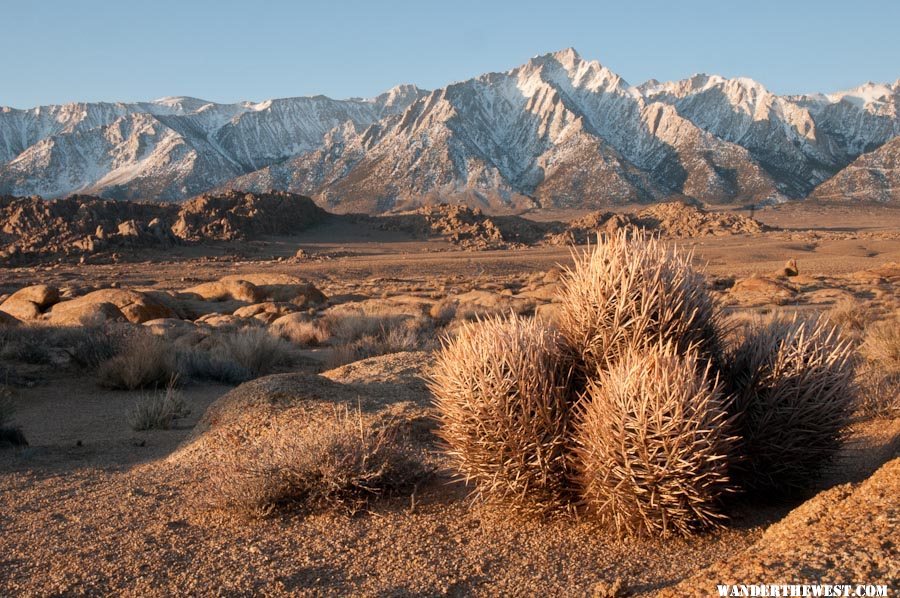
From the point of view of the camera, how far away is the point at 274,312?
71.5 feet

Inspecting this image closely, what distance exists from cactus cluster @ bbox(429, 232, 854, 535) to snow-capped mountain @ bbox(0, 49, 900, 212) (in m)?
106

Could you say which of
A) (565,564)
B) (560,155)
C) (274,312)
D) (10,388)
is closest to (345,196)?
(560,155)

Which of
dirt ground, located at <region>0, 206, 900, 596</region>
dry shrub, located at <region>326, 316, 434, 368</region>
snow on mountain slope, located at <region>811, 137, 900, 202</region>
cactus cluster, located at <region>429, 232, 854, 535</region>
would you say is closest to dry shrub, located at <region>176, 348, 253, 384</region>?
dry shrub, located at <region>326, 316, 434, 368</region>

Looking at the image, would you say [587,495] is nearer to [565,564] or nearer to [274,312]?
[565,564]

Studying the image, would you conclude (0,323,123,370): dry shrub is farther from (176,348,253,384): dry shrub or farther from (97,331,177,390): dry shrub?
(176,348,253,384): dry shrub

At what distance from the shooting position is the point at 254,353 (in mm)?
13266

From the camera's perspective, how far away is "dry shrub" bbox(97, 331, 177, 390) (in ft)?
38.0

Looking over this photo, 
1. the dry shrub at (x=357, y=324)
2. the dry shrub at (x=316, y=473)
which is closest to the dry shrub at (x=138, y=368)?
the dry shrub at (x=357, y=324)

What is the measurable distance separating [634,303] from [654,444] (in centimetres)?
92

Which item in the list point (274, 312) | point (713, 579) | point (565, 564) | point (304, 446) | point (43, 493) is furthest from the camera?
point (274, 312)

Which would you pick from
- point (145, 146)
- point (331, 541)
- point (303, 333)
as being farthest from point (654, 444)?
point (145, 146)

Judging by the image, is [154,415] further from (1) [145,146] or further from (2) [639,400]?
(1) [145,146]

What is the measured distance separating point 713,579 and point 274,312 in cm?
1949

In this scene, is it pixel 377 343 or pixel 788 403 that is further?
pixel 377 343
